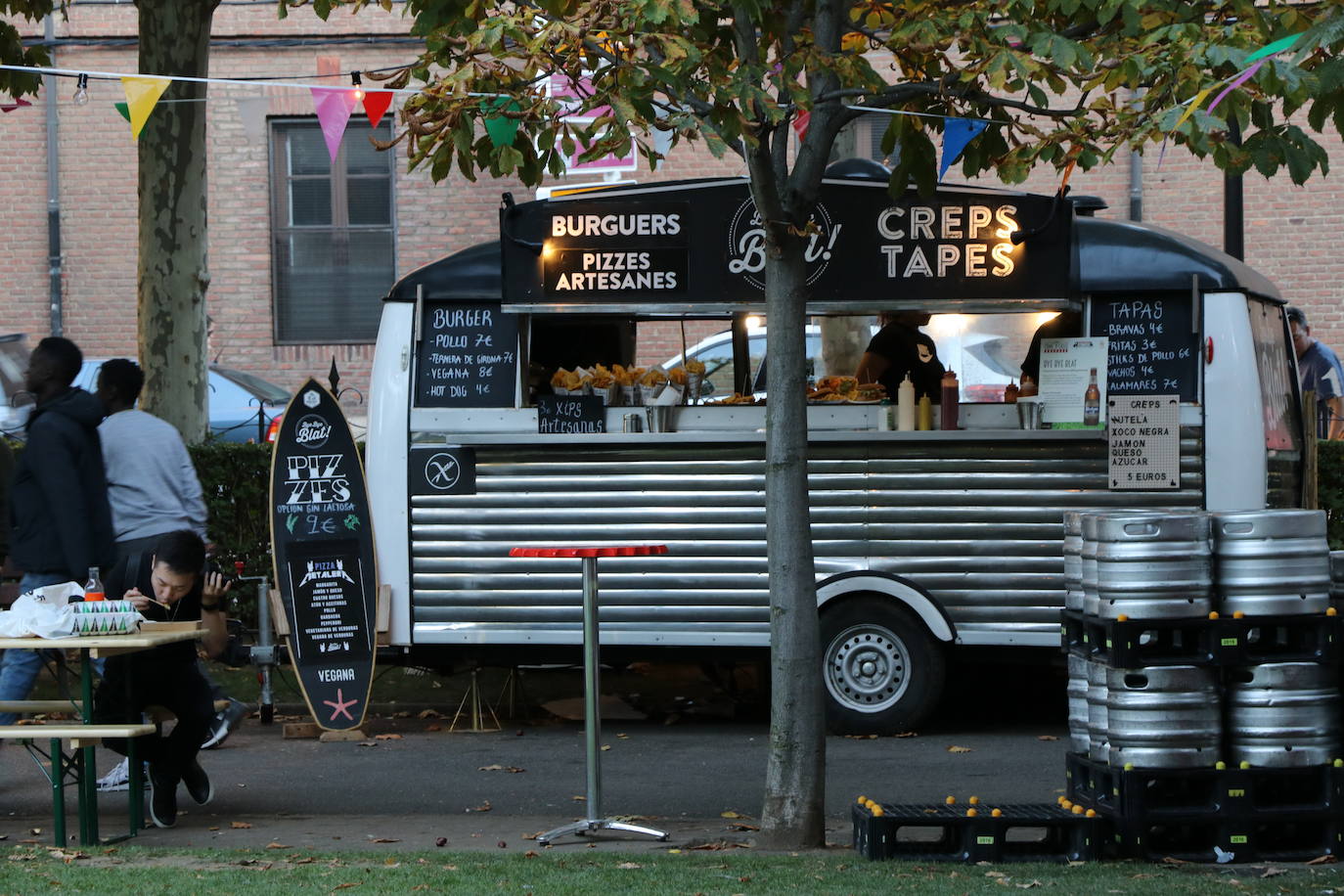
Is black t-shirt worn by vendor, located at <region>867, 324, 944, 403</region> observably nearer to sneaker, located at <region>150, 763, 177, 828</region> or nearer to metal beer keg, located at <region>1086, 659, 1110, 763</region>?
metal beer keg, located at <region>1086, 659, 1110, 763</region>

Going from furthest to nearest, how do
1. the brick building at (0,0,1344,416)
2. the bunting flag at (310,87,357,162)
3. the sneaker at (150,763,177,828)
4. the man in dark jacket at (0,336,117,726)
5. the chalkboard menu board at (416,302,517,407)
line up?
1. the brick building at (0,0,1344,416)
2. the bunting flag at (310,87,357,162)
3. the chalkboard menu board at (416,302,517,407)
4. the man in dark jacket at (0,336,117,726)
5. the sneaker at (150,763,177,828)

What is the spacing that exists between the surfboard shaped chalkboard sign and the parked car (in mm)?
6705

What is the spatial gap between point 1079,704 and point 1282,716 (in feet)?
2.53

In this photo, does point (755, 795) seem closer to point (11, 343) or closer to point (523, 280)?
point (523, 280)

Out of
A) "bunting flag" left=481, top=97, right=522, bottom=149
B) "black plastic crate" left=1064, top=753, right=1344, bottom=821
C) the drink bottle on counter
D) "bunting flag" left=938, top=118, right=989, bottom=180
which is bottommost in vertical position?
"black plastic crate" left=1064, top=753, right=1344, bottom=821

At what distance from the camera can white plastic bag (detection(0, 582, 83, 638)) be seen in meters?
6.72

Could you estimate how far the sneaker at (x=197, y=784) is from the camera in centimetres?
757

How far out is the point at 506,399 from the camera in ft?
31.2

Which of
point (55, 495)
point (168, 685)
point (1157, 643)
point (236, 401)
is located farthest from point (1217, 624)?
Result: point (236, 401)

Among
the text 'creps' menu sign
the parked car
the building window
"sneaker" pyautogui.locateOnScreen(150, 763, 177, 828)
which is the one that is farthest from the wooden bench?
the building window

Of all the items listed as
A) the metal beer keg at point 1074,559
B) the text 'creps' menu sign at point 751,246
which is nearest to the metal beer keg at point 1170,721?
the metal beer keg at point 1074,559

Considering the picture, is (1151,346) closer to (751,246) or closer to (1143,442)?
(1143,442)

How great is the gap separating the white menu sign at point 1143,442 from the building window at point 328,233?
1196cm

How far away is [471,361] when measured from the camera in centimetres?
955
